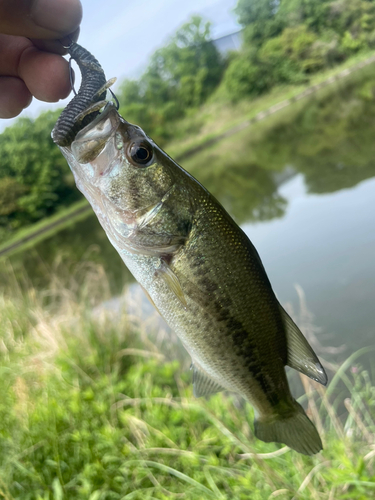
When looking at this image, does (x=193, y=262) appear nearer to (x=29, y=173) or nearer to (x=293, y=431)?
(x=293, y=431)

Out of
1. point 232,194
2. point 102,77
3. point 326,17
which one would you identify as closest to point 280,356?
point 102,77

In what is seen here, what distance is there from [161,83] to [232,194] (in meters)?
35.8

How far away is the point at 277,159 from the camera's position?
16.0 metres

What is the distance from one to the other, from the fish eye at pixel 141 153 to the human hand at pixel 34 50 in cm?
60

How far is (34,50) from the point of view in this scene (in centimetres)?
179

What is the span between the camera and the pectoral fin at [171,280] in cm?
129

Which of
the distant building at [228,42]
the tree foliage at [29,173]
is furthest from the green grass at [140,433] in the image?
the distant building at [228,42]

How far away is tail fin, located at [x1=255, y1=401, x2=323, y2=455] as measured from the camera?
130 centimetres

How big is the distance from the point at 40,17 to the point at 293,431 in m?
1.79

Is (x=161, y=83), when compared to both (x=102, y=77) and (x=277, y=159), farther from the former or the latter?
(x=102, y=77)

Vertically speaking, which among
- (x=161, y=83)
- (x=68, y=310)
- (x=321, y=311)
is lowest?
(x=161, y=83)

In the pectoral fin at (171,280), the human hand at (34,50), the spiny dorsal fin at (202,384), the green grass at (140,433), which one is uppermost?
the human hand at (34,50)

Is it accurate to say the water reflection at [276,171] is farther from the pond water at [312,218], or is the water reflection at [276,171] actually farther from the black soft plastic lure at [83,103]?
the black soft plastic lure at [83,103]

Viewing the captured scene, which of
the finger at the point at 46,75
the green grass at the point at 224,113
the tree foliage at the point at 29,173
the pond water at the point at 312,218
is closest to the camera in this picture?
the finger at the point at 46,75
